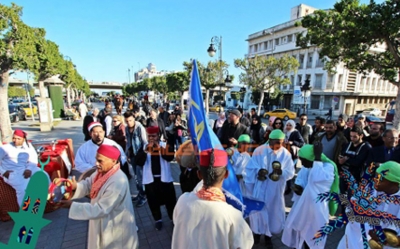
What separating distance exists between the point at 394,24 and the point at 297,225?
921 centimetres

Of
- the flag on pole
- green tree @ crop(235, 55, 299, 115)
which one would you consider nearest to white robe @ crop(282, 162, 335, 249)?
the flag on pole

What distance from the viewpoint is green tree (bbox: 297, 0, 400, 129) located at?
8148 mm

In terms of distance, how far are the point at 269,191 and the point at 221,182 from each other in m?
2.00

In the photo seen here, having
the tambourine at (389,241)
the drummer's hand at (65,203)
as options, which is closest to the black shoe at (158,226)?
the drummer's hand at (65,203)

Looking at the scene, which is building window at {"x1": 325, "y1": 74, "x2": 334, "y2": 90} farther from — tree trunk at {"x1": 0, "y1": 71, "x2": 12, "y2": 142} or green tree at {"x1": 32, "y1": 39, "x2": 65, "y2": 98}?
tree trunk at {"x1": 0, "y1": 71, "x2": 12, "y2": 142}

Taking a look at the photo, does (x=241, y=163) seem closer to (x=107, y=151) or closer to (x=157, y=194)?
(x=157, y=194)

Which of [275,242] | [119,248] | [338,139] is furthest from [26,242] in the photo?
[338,139]

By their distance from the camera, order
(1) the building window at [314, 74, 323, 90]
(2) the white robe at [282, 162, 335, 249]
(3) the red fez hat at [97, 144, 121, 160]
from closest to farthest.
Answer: (3) the red fez hat at [97, 144, 121, 160], (2) the white robe at [282, 162, 335, 249], (1) the building window at [314, 74, 323, 90]

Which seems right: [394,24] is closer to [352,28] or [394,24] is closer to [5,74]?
[352,28]

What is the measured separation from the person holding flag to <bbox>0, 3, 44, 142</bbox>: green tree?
10091 mm

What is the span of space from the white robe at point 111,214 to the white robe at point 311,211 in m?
2.01

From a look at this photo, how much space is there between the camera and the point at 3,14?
859cm

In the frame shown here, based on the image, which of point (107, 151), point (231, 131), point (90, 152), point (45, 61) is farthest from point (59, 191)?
point (45, 61)

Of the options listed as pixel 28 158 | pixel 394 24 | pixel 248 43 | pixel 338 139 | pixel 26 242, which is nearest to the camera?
pixel 26 242
